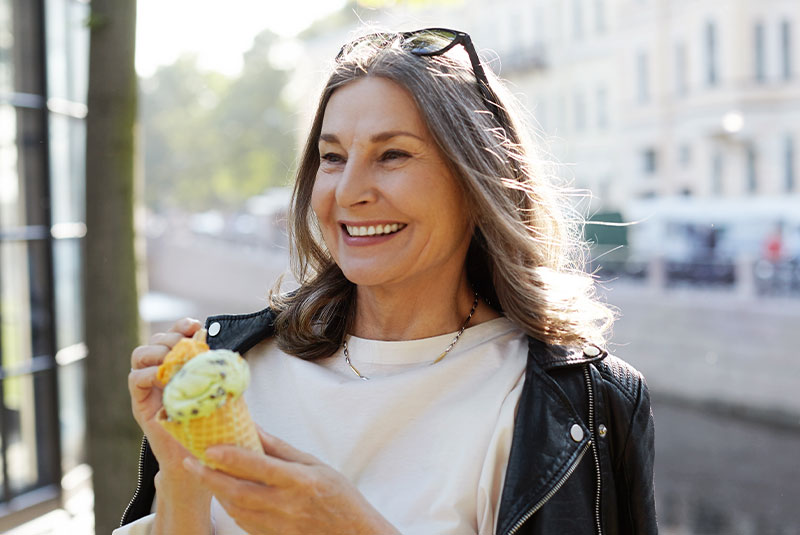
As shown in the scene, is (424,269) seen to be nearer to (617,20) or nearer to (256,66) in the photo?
(617,20)

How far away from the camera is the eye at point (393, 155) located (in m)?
1.91

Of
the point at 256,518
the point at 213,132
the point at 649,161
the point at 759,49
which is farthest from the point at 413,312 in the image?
the point at 213,132

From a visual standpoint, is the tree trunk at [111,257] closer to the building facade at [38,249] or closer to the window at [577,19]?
the building facade at [38,249]

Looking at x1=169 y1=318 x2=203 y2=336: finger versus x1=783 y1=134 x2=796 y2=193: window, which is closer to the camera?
x1=169 y1=318 x2=203 y2=336: finger

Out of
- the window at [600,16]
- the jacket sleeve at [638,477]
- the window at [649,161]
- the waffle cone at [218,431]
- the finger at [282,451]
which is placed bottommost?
the jacket sleeve at [638,477]

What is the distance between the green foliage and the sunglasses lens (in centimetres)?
4223

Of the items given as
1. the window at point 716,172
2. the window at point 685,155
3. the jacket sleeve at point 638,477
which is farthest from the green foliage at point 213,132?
the jacket sleeve at point 638,477

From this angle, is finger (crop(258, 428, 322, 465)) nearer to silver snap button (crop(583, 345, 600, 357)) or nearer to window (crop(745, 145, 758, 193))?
silver snap button (crop(583, 345, 600, 357))

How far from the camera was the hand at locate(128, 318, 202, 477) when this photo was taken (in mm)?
1783

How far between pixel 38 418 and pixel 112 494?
371 cm

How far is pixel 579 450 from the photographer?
1.82 m

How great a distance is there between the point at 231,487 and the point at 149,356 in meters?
0.46

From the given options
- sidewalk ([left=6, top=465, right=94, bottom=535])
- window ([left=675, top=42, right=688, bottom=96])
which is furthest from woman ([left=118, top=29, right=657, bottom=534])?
window ([left=675, top=42, right=688, bottom=96])

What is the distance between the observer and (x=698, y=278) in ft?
57.2
